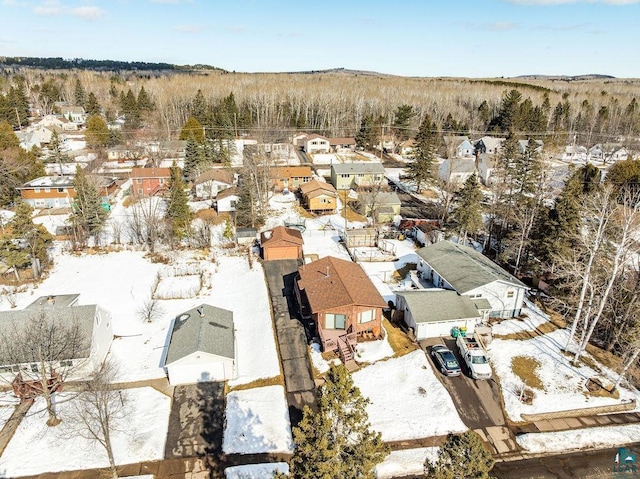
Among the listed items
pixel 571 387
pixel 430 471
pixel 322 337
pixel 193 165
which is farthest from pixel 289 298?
pixel 193 165

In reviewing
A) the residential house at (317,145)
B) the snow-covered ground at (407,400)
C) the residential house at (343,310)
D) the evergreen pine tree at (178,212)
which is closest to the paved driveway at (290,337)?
the residential house at (343,310)

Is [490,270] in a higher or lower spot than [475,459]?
lower

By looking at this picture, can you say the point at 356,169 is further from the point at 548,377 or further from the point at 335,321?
the point at 548,377

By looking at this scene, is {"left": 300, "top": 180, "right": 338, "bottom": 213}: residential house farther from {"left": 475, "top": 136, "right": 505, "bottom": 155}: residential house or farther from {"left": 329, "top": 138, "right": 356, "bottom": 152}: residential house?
{"left": 475, "top": 136, "right": 505, "bottom": 155}: residential house

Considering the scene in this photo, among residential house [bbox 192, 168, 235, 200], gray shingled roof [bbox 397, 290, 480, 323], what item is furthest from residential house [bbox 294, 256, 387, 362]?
residential house [bbox 192, 168, 235, 200]

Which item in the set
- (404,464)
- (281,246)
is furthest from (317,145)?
(404,464)

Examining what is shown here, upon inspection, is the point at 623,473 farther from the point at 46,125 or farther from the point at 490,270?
the point at 46,125
